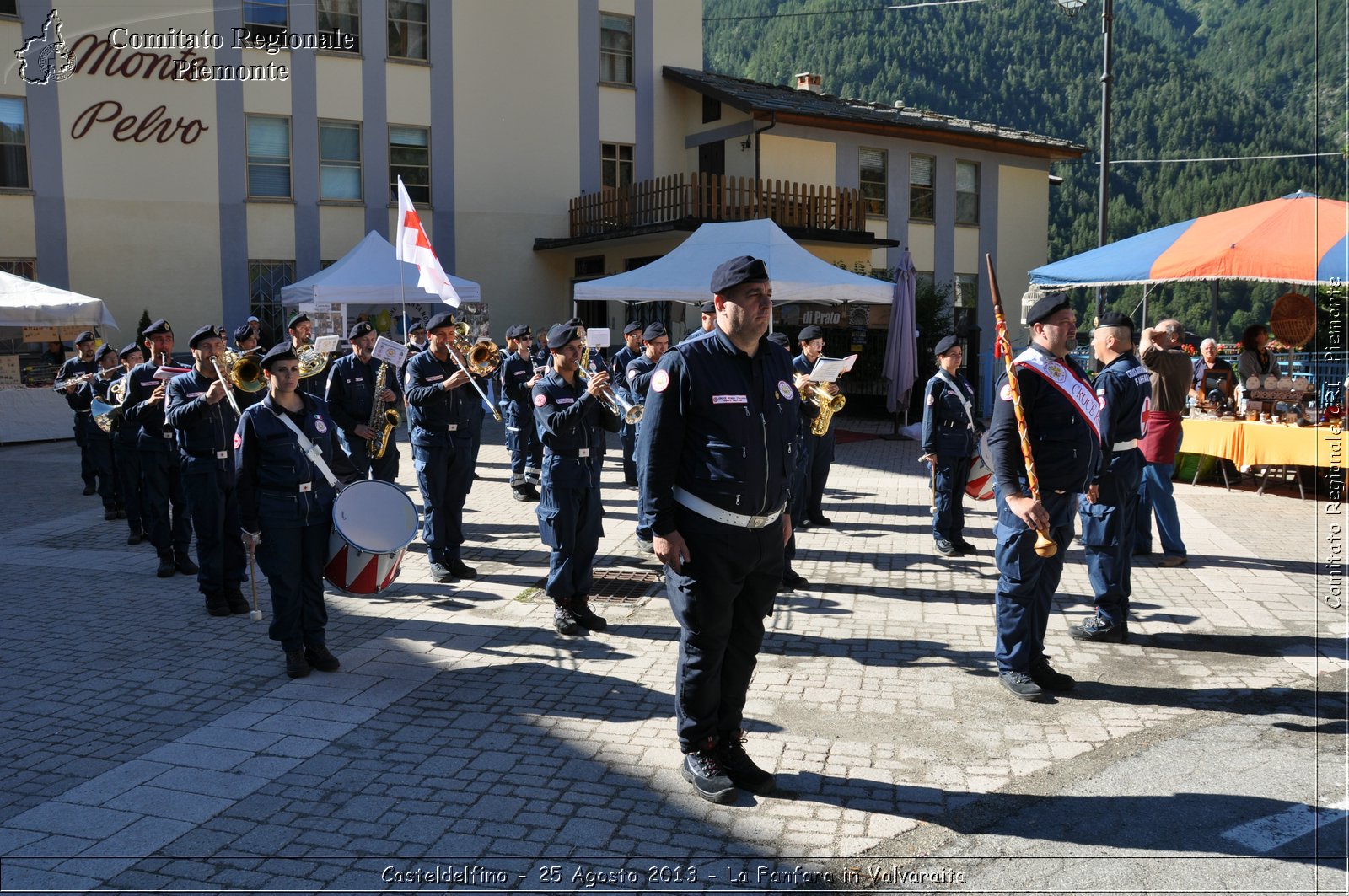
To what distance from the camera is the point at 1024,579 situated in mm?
5973

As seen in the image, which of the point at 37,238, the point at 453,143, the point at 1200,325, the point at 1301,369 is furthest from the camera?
the point at 1200,325

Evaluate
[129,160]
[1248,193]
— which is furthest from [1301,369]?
[1248,193]

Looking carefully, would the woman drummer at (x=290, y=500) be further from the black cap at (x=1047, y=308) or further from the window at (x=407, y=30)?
the window at (x=407, y=30)

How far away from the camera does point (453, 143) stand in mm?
26078

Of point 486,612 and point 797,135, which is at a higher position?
point 797,135

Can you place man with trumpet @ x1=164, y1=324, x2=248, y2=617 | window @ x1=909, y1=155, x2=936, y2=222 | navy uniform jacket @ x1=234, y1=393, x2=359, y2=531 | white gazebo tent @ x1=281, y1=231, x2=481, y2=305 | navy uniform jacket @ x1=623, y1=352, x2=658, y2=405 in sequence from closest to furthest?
navy uniform jacket @ x1=234, y1=393, x2=359, y2=531, man with trumpet @ x1=164, y1=324, x2=248, y2=617, navy uniform jacket @ x1=623, y1=352, x2=658, y2=405, white gazebo tent @ x1=281, y1=231, x2=481, y2=305, window @ x1=909, y1=155, x2=936, y2=222

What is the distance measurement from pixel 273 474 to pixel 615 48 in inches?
951

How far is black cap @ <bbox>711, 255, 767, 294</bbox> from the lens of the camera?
4.58 m

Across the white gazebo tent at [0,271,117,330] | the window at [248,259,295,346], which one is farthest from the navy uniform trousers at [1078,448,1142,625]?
the window at [248,259,295,346]

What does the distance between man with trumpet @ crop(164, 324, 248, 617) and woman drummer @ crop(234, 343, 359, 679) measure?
1603 millimetres

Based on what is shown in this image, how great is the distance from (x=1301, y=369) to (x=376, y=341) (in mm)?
15833

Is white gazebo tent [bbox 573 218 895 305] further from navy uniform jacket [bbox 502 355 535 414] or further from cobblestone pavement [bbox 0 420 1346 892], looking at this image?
cobblestone pavement [bbox 0 420 1346 892]

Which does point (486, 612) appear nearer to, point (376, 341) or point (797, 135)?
point (376, 341)

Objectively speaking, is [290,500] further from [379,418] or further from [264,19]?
[264,19]
